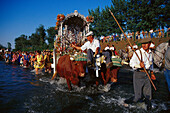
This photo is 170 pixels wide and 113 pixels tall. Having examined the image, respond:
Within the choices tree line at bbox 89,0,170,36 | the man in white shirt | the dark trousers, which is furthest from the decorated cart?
tree line at bbox 89,0,170,36

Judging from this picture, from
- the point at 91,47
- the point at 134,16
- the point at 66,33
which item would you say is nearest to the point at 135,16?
the point at 134,16

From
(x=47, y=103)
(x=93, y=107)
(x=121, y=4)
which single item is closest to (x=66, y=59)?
(x=47, y=103)

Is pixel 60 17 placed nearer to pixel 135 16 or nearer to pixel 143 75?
pixel 143 75

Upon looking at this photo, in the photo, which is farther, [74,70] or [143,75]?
[74,70]

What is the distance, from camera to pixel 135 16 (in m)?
32.4

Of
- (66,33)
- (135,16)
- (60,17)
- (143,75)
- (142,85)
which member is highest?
(135,16)

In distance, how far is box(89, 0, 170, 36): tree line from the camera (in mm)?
28391

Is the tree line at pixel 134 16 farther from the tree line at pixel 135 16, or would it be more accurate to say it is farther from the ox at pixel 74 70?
the ox at pixel 74 70

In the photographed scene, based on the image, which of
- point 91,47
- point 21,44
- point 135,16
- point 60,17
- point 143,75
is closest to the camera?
point 143,75

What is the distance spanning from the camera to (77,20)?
1116 cm

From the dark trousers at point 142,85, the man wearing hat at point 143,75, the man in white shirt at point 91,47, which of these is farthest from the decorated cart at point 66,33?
the dark trousers at point 142,85

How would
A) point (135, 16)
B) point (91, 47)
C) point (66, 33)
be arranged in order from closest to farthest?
point (91, 47) < point (66, 33) < point (135, 16)

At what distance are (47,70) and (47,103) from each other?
8.09 metres

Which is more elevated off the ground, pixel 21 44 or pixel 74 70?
pixel 21 44
